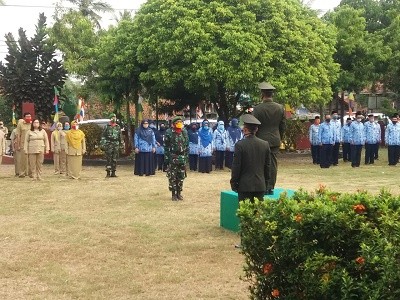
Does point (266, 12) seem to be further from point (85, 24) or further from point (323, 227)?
point (323, 227)

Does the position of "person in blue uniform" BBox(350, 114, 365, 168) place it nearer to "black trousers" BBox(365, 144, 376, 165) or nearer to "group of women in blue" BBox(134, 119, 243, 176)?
"black trousers" BBox(365, 144, 376, 165)

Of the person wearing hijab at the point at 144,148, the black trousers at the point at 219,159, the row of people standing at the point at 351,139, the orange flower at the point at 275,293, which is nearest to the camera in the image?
the orange flower at the point at 275,293

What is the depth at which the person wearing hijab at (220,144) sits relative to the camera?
2269cm

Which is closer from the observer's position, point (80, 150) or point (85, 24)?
point (80, 150)

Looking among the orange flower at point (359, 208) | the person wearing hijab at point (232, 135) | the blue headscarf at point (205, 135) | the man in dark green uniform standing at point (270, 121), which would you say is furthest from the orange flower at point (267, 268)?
the person wearing hijab at point (232, 135)

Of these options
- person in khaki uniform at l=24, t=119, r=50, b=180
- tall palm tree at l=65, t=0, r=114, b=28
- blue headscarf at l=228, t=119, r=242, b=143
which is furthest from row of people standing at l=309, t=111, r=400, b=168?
tall palm tree at l=65, t=0, r=114, b=28

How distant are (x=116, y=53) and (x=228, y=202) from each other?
14.8 meters

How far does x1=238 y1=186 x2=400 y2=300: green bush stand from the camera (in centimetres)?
460

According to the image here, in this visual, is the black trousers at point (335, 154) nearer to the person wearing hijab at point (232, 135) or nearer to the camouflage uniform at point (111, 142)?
the person wearing hijab at point (232, 135)

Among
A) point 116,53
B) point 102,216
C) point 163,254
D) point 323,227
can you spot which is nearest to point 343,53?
point 116,53

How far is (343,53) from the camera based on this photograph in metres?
29.6

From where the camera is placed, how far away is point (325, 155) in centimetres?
2322

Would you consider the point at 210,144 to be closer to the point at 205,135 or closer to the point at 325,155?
the point at 205,135

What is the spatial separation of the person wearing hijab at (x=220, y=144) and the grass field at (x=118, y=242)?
496cm
